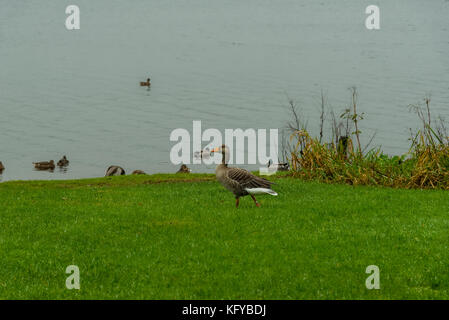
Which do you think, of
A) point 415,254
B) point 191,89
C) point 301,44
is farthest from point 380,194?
point 301,44

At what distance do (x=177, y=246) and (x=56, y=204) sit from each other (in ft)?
22.0

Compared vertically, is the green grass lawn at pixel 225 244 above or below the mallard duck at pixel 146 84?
below

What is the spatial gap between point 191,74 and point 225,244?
6144 cm

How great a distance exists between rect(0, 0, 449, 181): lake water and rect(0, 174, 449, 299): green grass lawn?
22.6 m

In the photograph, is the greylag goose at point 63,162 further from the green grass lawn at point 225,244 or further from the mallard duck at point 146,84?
the mallard duck at point 146,84

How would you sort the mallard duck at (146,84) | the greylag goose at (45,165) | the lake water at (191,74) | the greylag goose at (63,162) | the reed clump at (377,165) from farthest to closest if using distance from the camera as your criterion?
the mallard duck at (146,84) < the lake water at (191,74) < the greylag goose at (63,162) < the greylag goose at (45,165) < the reed clump at (377,165)

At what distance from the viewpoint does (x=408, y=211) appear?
55.9ft

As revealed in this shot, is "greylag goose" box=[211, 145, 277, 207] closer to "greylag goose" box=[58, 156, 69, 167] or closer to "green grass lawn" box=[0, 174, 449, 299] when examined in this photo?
"green grass lawn" box=[0, 174, 449, 299]

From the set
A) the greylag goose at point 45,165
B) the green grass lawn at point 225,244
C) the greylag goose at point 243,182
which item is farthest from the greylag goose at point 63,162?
the greylag goose at point 243,182

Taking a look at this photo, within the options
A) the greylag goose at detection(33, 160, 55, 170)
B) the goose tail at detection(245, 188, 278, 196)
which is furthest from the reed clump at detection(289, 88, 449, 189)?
the greylag goose at detection(33, 160, 55, 170)

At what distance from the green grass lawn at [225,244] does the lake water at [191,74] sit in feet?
74.2

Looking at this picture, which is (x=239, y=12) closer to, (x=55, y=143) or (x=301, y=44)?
(x=301, y=44)

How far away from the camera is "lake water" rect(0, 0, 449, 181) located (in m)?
49.6

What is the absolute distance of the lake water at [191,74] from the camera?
1953 inches
